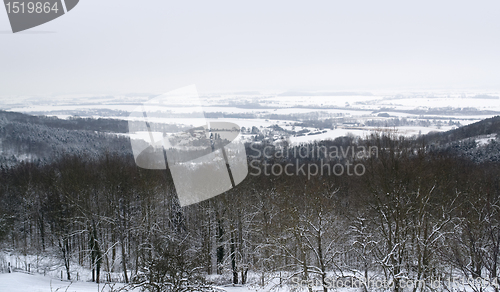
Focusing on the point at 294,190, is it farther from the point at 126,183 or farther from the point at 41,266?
the point at 41,266

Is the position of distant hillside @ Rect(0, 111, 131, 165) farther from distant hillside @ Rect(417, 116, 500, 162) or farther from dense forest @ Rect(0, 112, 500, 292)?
distant hillside @ Rect(417, 116, 500, 162)

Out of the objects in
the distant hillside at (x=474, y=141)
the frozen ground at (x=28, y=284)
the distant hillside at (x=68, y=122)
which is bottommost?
the distant hillside at (x=474, y=141)

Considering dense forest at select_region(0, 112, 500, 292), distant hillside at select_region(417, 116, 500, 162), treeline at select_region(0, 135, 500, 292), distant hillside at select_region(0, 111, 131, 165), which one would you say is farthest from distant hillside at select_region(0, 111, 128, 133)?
distant hillside at select_region(417, 116, 500, 162)

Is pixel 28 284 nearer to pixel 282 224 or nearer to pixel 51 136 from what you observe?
pixel 282 224

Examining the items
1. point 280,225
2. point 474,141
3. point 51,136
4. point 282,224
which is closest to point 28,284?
point 282,224

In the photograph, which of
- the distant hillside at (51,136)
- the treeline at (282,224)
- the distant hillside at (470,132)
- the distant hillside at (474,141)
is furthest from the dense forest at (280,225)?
the distant hillside at (51,136)

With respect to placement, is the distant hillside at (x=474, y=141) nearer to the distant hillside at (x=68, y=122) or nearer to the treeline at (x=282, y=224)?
the treeline at (x=282, y=224)

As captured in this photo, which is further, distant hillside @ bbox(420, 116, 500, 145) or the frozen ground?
distant hillside @ bbox(420, 116, 500, 145)
